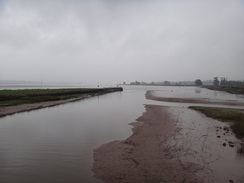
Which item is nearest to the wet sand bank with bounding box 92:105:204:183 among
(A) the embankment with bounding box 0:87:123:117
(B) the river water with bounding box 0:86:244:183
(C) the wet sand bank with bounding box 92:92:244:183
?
(C) the wet sand bank with bounding box 92:92:244:183

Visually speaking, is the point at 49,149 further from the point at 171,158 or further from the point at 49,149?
the point at 171,158

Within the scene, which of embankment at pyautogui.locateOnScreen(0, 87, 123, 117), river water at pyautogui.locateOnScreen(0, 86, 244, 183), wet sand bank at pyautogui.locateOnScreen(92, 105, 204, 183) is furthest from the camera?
embankment at pyautogui.locateOnScreen(0, 87, 123, 117)

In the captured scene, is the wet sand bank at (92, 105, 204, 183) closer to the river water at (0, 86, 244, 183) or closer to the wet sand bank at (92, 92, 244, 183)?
the wet sand bank at (92, 92, 244, 183)

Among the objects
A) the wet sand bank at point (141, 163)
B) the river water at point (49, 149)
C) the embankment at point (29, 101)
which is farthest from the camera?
the embankment at point (29, 101)

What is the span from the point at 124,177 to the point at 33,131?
10676mm

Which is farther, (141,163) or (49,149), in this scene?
(49,149)

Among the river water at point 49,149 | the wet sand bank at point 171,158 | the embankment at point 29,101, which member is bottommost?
the wet sand bank at point 171,158

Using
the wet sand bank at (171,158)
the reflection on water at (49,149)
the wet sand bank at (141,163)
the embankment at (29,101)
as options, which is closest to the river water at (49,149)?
the reflection on water at (49,149)

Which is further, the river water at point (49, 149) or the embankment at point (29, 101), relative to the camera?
the embankment at point (29, 101)

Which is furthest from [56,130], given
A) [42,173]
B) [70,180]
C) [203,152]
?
[203,152]

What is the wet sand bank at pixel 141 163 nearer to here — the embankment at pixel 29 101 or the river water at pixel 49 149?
the river water at pixel 49 149

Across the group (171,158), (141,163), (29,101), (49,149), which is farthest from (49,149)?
(29,101)

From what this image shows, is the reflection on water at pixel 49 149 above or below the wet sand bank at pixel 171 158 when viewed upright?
above

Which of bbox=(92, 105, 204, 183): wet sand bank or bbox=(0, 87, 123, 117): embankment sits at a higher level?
bbox=(0, 87, 123, 117): embankment
